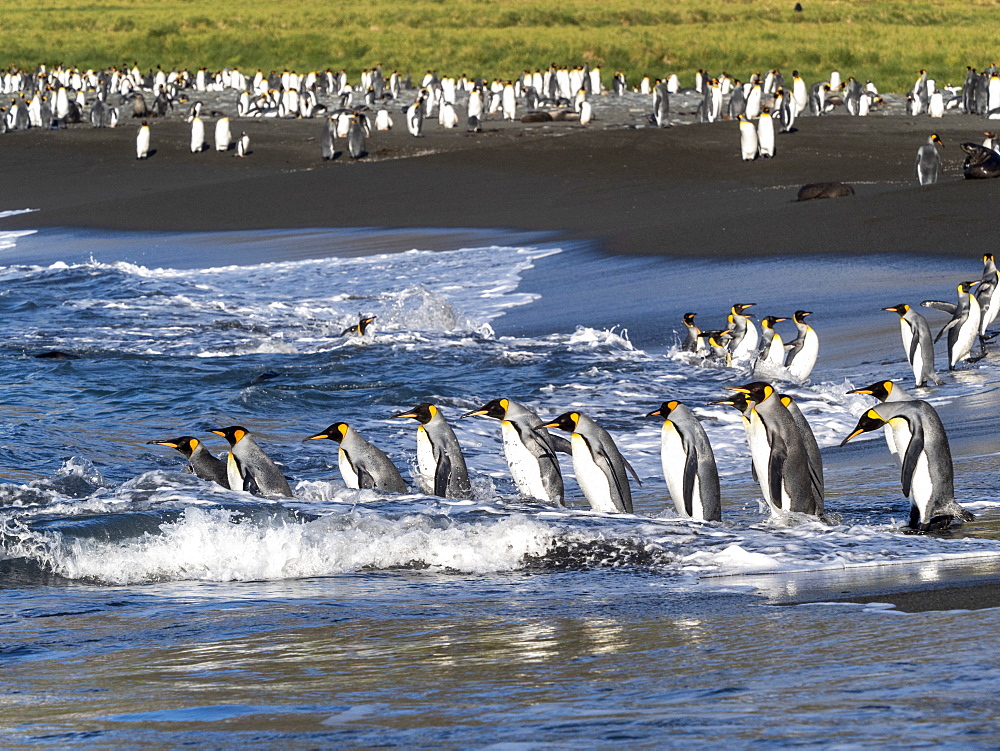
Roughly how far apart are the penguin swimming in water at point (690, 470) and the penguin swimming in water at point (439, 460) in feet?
3.54

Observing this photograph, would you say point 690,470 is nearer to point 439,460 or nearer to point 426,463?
point 439,460

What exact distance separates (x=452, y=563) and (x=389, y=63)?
148ft

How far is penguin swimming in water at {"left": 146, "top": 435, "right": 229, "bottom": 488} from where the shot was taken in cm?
691

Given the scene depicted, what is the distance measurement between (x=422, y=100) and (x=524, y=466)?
2658cm

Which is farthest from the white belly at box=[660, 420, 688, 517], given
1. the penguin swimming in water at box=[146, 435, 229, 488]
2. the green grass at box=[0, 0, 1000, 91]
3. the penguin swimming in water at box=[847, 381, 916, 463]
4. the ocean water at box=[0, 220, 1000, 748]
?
the green grass at box=[0, 0, 1000, 91]

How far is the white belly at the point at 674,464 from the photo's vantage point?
20.4ft

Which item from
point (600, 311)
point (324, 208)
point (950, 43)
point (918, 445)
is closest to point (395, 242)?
point (324, 208)

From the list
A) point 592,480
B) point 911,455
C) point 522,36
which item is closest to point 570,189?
point 592,480

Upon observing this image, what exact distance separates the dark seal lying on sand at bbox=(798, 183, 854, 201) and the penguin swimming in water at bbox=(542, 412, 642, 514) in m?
11.1

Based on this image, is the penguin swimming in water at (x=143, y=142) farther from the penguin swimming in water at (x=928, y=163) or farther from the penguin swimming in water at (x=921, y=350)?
the penguin swimming in water at (x=921, y=350)

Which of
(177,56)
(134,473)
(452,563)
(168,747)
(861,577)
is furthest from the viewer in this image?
(177,56)

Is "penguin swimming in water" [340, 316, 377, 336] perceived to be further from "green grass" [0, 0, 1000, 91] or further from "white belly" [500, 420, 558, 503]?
"green grass" [0, 0, 1000, 91]

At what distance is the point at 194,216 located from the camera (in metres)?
21.5

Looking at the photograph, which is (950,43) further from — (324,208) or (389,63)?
(324,208)
